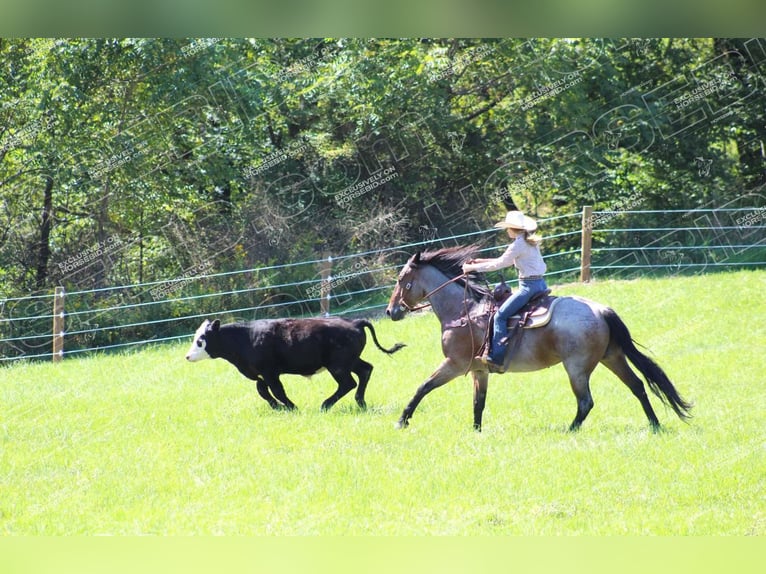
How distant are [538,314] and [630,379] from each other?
41.2 inches

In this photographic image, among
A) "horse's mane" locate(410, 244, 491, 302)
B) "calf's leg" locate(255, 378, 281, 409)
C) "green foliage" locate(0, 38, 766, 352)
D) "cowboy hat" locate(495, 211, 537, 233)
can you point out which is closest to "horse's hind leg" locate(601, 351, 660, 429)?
"horse's mane" locate(410, 244, 491, 302)

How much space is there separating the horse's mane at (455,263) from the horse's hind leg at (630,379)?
1.26 meters

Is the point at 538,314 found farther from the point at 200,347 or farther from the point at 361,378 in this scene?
the point at 200,347

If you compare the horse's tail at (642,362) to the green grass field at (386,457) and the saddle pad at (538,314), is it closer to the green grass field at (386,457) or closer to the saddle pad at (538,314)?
the green grass field at (386,457)

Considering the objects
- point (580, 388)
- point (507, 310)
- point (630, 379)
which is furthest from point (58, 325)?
point (630, 379)

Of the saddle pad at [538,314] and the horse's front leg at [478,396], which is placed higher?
the saddle pad at [538,314]

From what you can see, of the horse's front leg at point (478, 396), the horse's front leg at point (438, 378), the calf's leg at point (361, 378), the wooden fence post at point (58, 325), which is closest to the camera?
the horse's front leg at point (438, 378)

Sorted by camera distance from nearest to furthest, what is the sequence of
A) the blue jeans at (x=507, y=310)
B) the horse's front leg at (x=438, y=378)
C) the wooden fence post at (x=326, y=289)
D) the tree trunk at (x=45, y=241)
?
the blue jeans at (x=507, y=310) → the horse's front leg at (x=438, y=378) → the wooden fence post at (x=326, y=289) → the tree trunk at (x=45, y=241)

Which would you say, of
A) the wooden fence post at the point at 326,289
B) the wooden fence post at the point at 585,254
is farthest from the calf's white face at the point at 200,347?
the wooden fence post at the point at 585,254

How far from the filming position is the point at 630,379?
8.68 m

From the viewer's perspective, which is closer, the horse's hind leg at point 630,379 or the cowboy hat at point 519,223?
the cowboy hat at point 519,223

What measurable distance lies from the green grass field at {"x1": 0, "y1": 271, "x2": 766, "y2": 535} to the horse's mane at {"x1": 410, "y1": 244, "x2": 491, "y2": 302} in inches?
49.7

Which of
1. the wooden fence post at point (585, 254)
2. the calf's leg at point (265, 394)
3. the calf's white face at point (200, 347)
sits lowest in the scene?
the calf's leg at point (265, 394)

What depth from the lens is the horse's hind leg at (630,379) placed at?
8570mm
